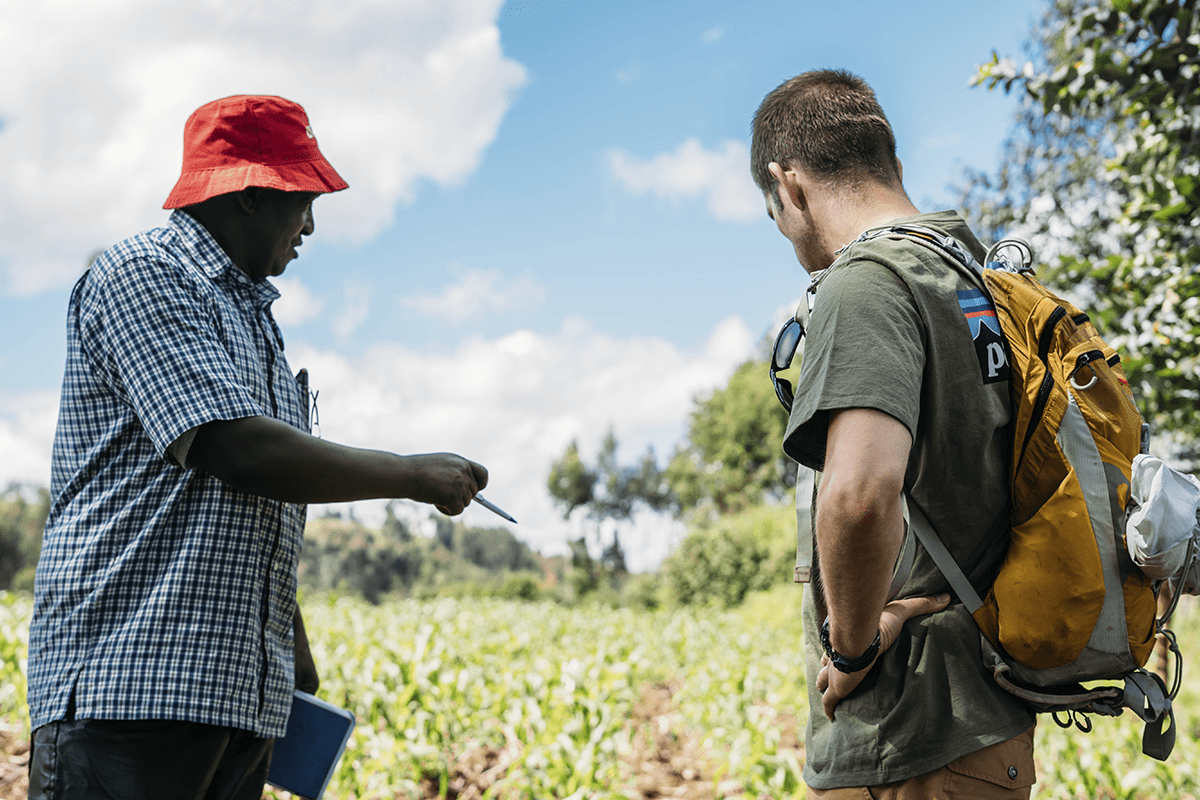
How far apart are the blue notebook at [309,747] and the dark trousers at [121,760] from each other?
15.4 inches

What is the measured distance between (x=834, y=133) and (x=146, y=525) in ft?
5.26

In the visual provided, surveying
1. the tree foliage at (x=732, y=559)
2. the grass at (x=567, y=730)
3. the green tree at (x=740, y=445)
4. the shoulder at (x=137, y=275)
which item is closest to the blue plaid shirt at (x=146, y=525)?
the shoulder at (x=137, y=275)

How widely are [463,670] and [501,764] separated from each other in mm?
705

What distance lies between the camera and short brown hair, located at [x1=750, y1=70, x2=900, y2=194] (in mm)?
1775

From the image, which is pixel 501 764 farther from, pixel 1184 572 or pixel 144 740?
pixel 1184 572

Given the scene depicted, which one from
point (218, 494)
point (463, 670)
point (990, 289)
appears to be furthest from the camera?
point (463, 670)

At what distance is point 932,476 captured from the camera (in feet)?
5.05

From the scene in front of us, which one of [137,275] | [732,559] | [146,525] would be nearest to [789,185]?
[137,275]

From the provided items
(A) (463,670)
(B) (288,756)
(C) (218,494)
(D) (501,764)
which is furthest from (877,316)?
(A) (463,670)

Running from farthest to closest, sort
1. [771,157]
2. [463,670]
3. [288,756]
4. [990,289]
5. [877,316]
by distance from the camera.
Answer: [463,670] < [288,756] < [771,157] < [990,289] < [877,316]

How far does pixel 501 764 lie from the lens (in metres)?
4.12

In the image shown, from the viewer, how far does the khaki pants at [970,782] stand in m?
1.51

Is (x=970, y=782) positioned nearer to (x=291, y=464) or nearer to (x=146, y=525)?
(x=291, y=464)

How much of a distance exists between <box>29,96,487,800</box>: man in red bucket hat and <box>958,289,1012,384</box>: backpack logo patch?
1.05 m
